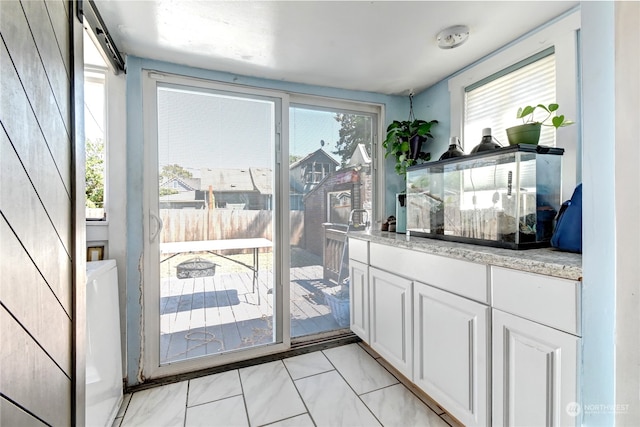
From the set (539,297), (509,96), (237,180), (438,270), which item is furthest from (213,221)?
(509,96)

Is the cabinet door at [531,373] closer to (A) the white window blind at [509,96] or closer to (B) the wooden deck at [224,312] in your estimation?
(A) the white window blind at [509,96]

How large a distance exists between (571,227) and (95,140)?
255 centimetres

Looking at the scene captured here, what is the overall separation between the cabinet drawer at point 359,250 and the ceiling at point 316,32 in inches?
49.7

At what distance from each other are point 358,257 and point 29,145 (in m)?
1.88

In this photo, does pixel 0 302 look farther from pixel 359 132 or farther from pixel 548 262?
pixel 359 132

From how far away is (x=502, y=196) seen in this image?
4.58 feet

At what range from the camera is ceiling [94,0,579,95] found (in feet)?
4.63

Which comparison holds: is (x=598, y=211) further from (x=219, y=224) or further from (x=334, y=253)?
(x=219, y=224)

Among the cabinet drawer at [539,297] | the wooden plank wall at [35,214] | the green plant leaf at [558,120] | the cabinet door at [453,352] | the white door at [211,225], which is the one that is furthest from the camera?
the white door at [211,225]

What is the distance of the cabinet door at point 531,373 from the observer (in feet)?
3.16

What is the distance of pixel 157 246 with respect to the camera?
77.7 inches

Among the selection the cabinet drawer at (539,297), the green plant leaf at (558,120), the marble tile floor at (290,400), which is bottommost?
the marble tile floor at (290,400)

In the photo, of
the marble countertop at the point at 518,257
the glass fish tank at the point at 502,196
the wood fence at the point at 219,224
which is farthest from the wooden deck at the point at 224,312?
the glass fish tank at the point at 502,196

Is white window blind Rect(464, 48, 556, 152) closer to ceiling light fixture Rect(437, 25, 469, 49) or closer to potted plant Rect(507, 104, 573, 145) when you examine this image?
potted plant Rect(507, 104, 573, 145)
